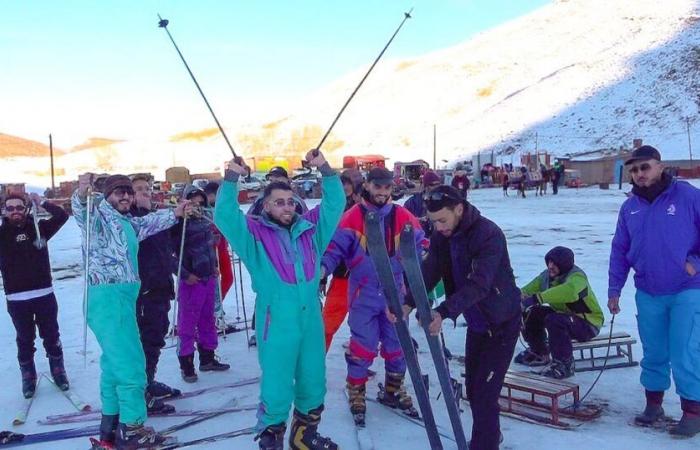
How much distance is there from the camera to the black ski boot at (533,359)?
6.12 meters

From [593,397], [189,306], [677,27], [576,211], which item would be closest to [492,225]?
[593,397]

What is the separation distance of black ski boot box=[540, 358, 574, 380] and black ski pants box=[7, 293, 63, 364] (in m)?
4.34

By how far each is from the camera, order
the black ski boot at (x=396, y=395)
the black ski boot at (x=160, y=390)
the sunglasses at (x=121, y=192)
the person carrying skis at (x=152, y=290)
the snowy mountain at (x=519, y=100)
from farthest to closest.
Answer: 1. the snowy mountain at (x=519, y=100)
2. the black ski boot at (x=160, y=390)
3. the person carrying skis at (x=152, y=290)
4. the black ski boot at (x=396, y=395)
5. the sunglasses at (x=121, y=192)

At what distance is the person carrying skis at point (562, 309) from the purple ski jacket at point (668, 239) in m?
0.93

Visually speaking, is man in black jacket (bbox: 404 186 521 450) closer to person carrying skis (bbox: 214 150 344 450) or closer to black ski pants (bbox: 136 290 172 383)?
person carrying skis (bbox: 214 150 344 450)

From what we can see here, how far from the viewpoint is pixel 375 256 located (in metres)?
3.95

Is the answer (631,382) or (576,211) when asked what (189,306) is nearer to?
(631,382)

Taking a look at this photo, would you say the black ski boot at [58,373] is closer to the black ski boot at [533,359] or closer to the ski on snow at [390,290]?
the ski on snow at [390,290]

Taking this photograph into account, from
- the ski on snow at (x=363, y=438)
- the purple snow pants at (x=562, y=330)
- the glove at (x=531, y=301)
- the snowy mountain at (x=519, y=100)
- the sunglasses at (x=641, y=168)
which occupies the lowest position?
the ski on snow at (x=363, y=438)

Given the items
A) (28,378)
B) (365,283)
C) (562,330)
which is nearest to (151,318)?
(28,378)

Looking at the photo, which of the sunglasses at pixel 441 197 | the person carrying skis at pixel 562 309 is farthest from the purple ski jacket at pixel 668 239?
the sunglasses at pixel 441 197

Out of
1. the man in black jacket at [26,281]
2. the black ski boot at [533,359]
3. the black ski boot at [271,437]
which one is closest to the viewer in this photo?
the black ski boot at [271,437]

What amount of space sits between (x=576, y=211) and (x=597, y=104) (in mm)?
43704

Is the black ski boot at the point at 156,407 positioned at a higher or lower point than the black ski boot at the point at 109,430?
lower
